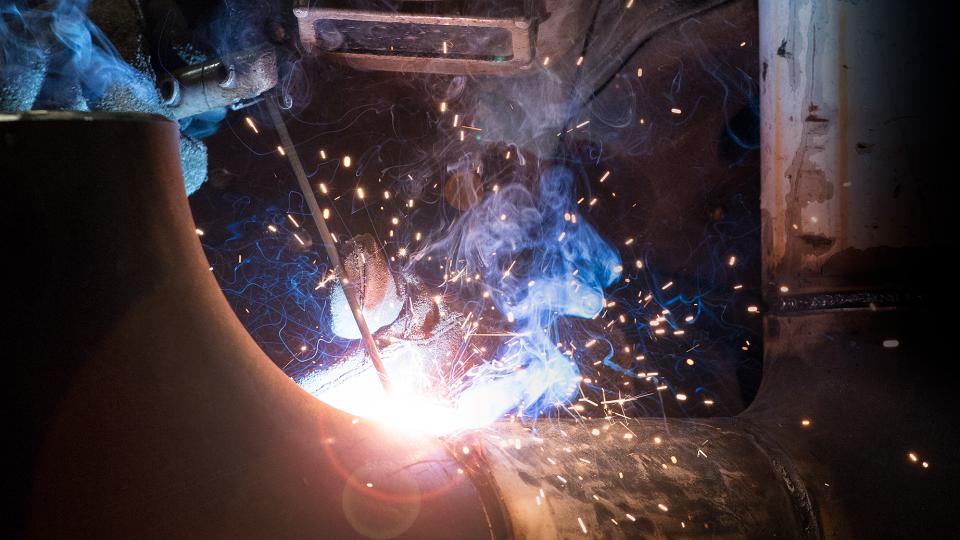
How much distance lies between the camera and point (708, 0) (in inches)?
118

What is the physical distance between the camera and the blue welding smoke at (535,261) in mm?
2986

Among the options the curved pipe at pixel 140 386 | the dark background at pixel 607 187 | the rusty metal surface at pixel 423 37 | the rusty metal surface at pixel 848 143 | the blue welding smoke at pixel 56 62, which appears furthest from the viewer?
the dark background at pixel 607 187

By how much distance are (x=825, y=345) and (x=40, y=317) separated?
6.84 feet

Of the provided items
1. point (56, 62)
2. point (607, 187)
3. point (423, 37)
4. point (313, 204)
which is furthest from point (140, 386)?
point (607, 187)

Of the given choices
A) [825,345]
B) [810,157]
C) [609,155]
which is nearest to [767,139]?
[810,157]

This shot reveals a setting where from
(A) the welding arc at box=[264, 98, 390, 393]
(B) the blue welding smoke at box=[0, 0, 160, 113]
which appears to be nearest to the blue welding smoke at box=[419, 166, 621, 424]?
(A) the welding arc at box=[264, 98, 390, 393]

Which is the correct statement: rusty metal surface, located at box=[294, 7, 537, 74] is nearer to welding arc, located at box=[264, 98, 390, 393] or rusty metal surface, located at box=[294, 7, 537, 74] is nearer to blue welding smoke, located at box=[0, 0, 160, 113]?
welding arc, located at box=[264, 98, 390, 393]

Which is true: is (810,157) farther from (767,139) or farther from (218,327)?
(218,327)

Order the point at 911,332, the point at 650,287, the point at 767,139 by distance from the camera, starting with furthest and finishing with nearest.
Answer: the point at 650,287 → the point at 767,139 → the point at 911,332

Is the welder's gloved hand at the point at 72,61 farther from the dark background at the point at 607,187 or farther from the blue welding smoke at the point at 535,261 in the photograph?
the blue welding smoke at the point at 535,261

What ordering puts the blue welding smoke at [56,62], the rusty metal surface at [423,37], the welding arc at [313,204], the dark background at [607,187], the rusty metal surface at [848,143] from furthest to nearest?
the dark background at [607,187]
the welding arc at [313,204]
the rusty metal surface at [423,37]
the rusty metal surface at [848,143]
the blue welding smoke at [56,62]

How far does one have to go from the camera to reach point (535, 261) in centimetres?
306

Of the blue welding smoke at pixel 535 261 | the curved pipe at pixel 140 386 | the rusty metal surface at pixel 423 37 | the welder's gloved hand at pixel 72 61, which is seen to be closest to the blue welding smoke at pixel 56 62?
the welder's gloved hand at pixel 72 61

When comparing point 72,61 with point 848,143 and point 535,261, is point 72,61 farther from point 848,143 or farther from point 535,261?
point 848,143
